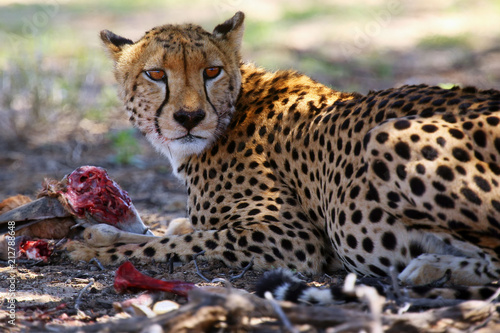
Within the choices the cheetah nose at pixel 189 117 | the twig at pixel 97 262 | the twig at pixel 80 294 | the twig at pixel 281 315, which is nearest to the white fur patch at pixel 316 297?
the twig at pixel 281 315

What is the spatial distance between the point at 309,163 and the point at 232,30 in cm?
119

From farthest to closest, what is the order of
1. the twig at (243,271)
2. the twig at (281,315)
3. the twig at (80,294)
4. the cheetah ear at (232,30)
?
the cheetah ear at (232,30) → the twig at (243,271) → the twig at (80,294) → the twig at (281,315)

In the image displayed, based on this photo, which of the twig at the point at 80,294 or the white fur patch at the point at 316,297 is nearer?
the white fur patch at the point at 316,297

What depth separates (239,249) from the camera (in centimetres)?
357

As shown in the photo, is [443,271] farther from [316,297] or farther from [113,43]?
[113,43]

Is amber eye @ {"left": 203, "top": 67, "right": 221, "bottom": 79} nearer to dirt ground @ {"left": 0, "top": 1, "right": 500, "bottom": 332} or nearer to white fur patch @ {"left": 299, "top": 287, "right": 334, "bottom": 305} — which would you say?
dirt ground @ {"left": 0, "top": 1, "right": 500, "bottom": 332}

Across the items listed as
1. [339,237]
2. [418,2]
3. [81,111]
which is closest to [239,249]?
[339,237]

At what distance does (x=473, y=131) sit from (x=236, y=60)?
1.80 m

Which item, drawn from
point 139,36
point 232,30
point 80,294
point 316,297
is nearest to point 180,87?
point 232,30

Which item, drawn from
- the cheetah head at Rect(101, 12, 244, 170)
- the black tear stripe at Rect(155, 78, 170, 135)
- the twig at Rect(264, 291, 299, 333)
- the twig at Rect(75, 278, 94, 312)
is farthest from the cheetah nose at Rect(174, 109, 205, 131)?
the twig at Rect(264, 291, 299, 333)

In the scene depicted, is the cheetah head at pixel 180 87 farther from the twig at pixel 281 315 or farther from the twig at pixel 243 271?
the twig at pixel 281 315

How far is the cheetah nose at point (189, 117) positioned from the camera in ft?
12.5

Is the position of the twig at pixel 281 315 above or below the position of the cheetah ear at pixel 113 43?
below

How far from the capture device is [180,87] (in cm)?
388
